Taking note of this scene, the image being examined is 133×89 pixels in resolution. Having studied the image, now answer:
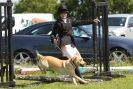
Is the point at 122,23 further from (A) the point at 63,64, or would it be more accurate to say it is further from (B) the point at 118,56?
(A) the point at 63,64

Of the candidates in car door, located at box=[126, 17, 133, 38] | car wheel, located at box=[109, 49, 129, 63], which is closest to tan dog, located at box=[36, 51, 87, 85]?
car wheel, located at box=[109, 49, 129, 63]

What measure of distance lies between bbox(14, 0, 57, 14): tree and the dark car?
50.6 meters

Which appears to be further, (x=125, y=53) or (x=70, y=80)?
(x=125, y=53)

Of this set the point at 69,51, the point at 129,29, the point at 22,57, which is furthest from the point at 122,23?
the point at 69,51

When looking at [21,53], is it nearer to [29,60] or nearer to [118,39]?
[29,60]

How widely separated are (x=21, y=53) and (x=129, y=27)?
28.3 feet

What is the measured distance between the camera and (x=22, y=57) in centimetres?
1658

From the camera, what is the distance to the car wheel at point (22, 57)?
16406 millimetres

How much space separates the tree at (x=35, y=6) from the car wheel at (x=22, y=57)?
166 ft

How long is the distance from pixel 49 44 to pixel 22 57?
0.96m

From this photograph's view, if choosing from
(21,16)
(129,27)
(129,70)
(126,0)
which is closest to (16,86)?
(129,70)

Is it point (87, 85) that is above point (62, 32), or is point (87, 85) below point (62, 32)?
below

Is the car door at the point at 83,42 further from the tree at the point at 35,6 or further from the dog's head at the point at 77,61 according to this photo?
the tree at the point at 35,6

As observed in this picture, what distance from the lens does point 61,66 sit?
1096cm
